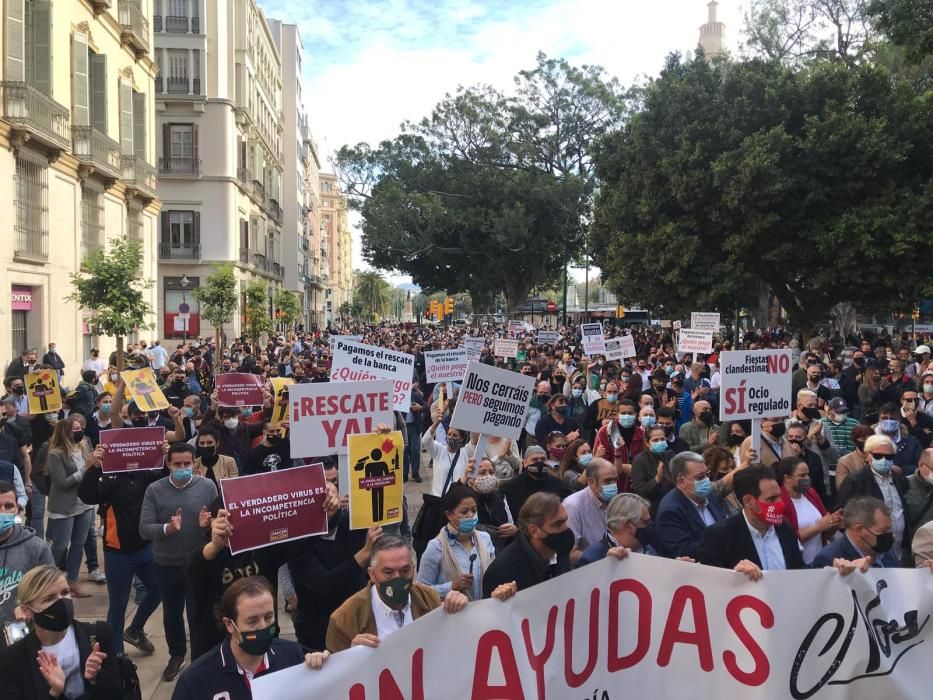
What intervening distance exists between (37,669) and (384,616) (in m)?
1.53

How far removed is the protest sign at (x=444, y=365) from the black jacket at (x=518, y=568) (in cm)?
869

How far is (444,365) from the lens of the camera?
13.7 m

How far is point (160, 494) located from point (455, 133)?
4596 centimetres

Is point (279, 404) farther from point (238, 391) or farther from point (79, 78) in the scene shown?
point (79, 78)

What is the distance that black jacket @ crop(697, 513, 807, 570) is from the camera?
5.17 metres

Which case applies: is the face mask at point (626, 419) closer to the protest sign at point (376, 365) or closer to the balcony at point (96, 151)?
the protest sign at point (376, 365)

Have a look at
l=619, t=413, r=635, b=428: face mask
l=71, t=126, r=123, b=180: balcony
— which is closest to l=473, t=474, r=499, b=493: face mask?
l=619, t=413, r=635, b=428: face mask

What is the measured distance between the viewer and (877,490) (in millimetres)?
6617

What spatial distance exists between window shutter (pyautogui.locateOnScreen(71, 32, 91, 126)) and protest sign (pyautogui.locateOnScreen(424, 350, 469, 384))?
53.5 feet

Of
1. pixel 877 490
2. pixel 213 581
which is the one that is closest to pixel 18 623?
pixel 213 581

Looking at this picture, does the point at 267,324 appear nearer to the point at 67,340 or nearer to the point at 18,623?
the point at 67,340

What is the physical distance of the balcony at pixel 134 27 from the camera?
96.3 ft

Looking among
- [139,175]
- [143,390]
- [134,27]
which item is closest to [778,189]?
[143,390]

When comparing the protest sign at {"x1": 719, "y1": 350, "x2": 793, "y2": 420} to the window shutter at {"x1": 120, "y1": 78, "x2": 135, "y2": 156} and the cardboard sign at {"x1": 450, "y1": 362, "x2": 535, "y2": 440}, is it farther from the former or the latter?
the window shutter at {"x1": 120, "y1": 78, "x2": 135, "y2": 156}
